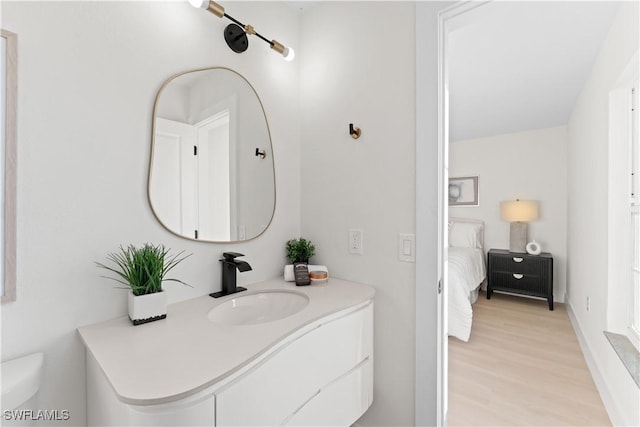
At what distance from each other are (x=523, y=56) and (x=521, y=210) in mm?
2364

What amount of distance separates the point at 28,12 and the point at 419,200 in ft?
4.91

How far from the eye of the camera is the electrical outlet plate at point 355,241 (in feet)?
5.07

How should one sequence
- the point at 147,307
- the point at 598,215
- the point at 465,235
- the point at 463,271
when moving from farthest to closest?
1. the point at 465,235
2. the point at 463,271
3. the point at 598,215
4. the point at 147,307

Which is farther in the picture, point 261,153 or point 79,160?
point 261,153

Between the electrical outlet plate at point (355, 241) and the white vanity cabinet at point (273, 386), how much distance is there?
279mm

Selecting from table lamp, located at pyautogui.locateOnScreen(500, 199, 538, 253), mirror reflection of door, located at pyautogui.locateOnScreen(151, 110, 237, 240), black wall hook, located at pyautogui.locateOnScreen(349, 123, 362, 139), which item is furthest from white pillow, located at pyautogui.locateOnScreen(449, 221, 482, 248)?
mirror reflection of door, located at pyautogui.locateOnScreen(151, 110, 237, 240)

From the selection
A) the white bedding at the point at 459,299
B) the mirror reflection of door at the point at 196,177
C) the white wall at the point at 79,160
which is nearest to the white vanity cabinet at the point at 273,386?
the white wall at the point at 79,160

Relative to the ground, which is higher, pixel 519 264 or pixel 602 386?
pixel 519 264

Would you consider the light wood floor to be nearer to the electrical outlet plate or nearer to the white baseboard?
the white baseboard

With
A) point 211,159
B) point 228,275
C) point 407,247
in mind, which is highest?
point 211,159

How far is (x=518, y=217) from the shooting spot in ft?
13.1

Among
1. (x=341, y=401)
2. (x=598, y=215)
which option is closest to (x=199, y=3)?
(x=341, y=401)

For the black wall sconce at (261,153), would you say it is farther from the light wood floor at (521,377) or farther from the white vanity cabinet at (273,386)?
the light wood floor at (521,377)

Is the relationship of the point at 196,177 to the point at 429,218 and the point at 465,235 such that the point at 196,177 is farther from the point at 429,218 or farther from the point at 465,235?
the point at 465,235
